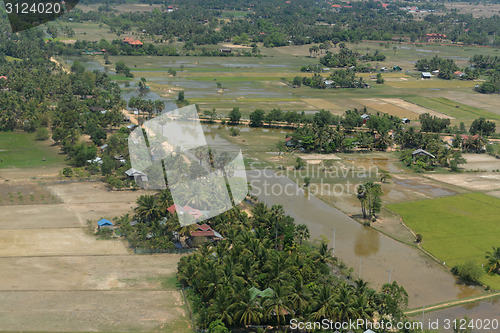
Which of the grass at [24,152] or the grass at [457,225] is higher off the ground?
the grass at [24,152]

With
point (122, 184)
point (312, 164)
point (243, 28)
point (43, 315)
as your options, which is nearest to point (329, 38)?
point (243, 28)

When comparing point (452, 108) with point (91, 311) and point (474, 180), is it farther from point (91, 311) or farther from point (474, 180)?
point (91, 311)

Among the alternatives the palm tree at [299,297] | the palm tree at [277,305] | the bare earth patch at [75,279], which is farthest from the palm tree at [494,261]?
the bare earth patch at [75,279]

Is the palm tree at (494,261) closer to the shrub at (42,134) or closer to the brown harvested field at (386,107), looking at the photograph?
the brown harvested field at (386,107)

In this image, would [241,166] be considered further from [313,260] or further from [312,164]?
[313,260]

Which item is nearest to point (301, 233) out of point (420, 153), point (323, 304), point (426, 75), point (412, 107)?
point (323, 304)

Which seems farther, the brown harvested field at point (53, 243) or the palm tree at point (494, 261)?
the brown harvested field at point (53, 243)

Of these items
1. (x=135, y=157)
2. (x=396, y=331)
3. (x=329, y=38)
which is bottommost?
(x=396, y=331)
